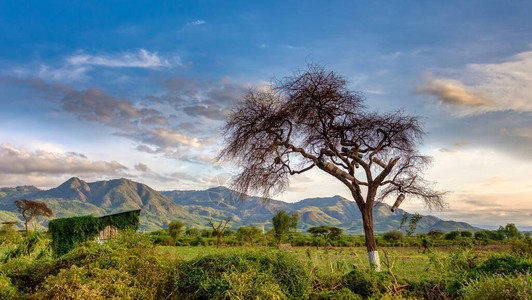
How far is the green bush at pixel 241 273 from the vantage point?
5238 millimetres

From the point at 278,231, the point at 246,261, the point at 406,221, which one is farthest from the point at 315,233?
the point at 246,261

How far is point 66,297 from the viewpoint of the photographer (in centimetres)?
459

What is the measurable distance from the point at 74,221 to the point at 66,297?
1468cm

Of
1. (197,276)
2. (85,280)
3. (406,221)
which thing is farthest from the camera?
(406,221)

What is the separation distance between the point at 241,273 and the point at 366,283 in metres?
2.58

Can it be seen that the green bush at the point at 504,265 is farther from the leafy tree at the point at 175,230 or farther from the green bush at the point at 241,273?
Result: the leafy tree at the point at 175,230

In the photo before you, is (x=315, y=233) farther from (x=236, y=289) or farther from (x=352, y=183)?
(x=236, y=289)

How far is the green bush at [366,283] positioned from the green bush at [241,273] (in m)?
1.20

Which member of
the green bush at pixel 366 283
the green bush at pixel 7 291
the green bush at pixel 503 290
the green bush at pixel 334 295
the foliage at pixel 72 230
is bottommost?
the foliage at pixel 72 230

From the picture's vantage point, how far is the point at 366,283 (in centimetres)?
655

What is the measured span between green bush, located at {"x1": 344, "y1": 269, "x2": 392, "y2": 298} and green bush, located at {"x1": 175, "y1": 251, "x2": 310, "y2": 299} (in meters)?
1.20

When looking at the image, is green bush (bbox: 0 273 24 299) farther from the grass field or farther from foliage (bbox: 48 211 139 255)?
foliage (bbox: 48 211 139 255)

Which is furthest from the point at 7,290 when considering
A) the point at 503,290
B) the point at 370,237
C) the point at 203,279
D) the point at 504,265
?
the point at 370,237

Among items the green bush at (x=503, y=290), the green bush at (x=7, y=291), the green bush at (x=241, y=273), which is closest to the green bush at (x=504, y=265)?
the green bush at (x=503, y=290)
